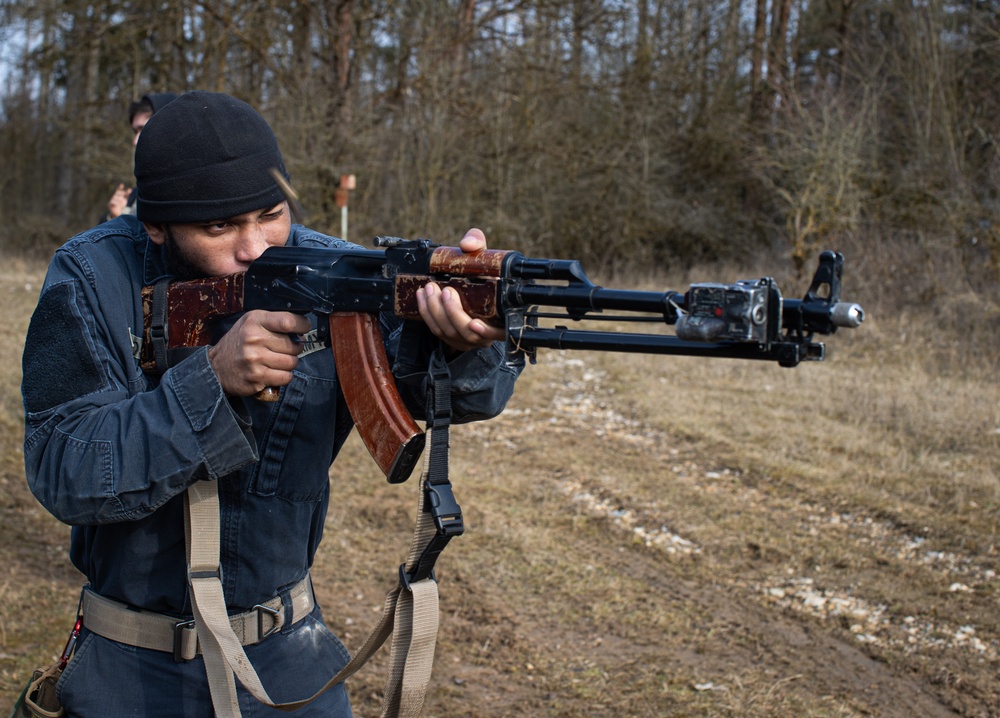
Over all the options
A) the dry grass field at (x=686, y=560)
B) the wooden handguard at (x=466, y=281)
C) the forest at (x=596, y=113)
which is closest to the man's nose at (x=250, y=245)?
the wooden handguard at (x=466, y=281)

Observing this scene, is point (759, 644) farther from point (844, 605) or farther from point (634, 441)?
point (634, 441)

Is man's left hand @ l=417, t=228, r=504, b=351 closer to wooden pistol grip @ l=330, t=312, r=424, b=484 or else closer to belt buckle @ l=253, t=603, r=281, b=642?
wooden pistol grip @ l=330, t=312, r=424, b=484

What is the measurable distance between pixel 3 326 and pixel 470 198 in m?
10.5

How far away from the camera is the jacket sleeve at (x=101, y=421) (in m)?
2.08

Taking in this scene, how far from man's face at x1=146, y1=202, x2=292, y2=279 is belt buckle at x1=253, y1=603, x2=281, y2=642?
0.85 m

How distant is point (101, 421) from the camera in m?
2.10

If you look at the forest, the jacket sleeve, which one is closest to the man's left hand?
the jacket sleeve

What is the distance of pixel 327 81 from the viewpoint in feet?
66.6

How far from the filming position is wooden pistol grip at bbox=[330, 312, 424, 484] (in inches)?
91.0

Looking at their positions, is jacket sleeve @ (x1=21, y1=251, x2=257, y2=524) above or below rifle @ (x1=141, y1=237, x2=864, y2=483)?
below

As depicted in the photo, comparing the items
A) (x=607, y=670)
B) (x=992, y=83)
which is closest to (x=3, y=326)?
(x=607, y=670)

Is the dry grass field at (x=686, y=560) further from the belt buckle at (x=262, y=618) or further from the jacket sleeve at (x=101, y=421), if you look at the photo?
the jacket sleeve at (x=101, y=421)

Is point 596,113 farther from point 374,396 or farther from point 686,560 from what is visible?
point 374,396

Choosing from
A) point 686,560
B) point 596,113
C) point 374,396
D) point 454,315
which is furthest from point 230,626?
point 596,113
